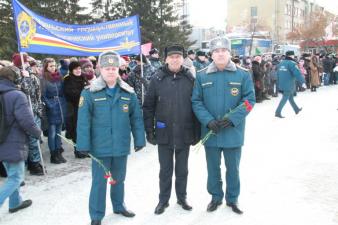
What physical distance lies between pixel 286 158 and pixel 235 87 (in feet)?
9.75

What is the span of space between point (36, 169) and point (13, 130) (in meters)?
2.00

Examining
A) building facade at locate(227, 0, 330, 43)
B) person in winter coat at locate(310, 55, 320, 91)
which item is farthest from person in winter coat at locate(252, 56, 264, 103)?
building facade at locate(227, 0, 330, 43)

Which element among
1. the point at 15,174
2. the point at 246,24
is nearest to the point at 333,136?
the point at 15,174

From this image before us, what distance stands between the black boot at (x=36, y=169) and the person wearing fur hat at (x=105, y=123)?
7.79 ft

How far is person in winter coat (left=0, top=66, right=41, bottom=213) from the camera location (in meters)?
4.62

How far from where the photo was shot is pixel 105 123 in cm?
436

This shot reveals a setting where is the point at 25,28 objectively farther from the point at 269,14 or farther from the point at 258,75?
the point at 269,14

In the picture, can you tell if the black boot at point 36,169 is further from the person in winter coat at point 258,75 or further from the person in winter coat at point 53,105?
the person in winter coat at point 258,75

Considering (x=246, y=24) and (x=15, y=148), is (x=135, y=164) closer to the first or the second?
(x=15, y=148)

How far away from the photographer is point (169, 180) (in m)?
4.83

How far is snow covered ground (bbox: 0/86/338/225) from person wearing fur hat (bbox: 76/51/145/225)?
53 cm

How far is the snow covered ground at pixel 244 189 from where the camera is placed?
15.3ft

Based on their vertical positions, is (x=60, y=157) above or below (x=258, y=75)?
below

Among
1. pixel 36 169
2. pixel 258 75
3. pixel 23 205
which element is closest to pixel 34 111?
pixel 36 169
